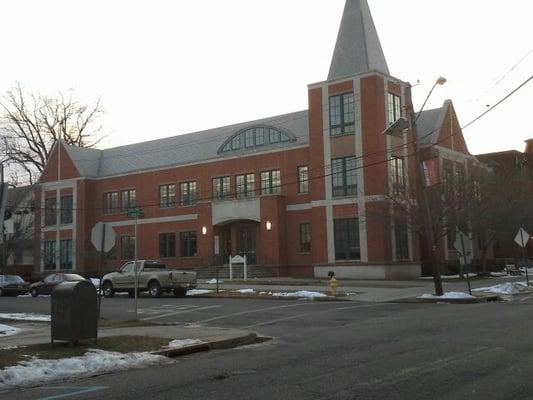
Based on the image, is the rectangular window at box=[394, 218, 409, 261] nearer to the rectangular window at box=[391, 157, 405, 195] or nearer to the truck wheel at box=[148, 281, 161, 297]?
the rectangular window at box=[391, 157, 405, 195]

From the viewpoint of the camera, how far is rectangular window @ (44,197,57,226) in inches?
2338

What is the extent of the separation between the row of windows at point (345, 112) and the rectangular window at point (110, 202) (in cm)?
2306

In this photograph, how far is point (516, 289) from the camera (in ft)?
99.9

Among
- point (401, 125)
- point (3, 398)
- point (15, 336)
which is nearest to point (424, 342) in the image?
point (3, 398)

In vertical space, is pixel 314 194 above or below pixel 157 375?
above

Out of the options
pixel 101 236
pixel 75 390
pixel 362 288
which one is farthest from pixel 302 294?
pixel 75 390

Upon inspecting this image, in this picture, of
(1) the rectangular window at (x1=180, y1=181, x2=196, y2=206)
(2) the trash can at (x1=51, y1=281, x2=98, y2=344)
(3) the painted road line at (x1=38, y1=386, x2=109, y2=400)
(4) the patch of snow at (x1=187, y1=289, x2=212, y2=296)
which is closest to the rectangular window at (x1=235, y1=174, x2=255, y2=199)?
(1) the rectangular window at (x1=180, y1=181, x2=196, y2=206)

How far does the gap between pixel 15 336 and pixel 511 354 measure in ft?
35.6

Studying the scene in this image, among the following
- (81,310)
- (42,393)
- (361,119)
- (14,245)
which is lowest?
(42,393)

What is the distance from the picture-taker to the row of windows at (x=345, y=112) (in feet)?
139

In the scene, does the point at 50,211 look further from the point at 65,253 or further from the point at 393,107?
the point at 393,107

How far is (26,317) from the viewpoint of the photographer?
21234 millimetres

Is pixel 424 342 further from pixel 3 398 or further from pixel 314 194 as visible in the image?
pixel 314 194

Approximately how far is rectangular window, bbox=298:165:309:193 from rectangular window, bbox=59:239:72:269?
955 inches
